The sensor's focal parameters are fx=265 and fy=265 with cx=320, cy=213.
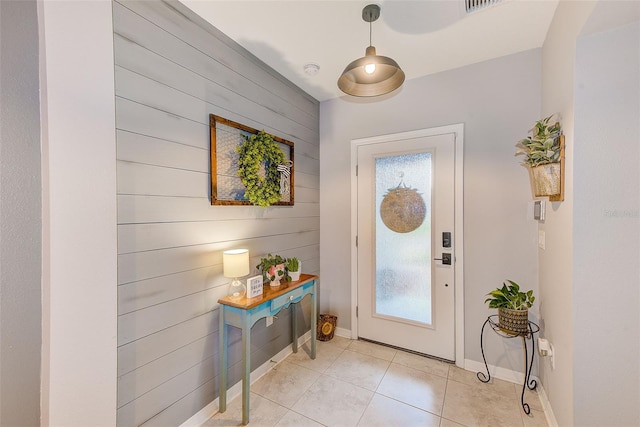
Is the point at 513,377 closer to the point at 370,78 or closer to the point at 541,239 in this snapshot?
the point at 541,239

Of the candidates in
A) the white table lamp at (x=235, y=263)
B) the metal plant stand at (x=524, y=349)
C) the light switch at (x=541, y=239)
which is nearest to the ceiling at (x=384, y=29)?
the light switch at (x=541, y=239)

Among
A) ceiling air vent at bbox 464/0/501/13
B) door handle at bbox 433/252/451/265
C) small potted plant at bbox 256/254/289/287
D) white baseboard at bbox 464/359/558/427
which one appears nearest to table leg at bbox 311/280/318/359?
small potted plant at bbox 256/254/289/287

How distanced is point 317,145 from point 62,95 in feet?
7.15

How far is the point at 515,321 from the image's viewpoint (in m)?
1.81

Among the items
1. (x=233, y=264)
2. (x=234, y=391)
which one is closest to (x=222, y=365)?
(x=234, y=391)

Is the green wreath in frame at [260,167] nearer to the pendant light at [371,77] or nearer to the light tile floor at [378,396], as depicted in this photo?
the pendant light at [371,77]

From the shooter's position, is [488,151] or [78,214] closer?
[78,214]

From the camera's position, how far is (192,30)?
67.1 inches

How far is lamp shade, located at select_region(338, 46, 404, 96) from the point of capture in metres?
1.53

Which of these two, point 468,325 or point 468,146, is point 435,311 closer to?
point 468,325

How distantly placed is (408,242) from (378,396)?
4.30ft

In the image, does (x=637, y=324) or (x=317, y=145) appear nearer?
(x=637, y=324)

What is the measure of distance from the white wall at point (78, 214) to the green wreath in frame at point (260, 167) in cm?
82

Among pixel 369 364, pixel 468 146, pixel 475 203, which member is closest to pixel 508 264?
pixel 475 203
